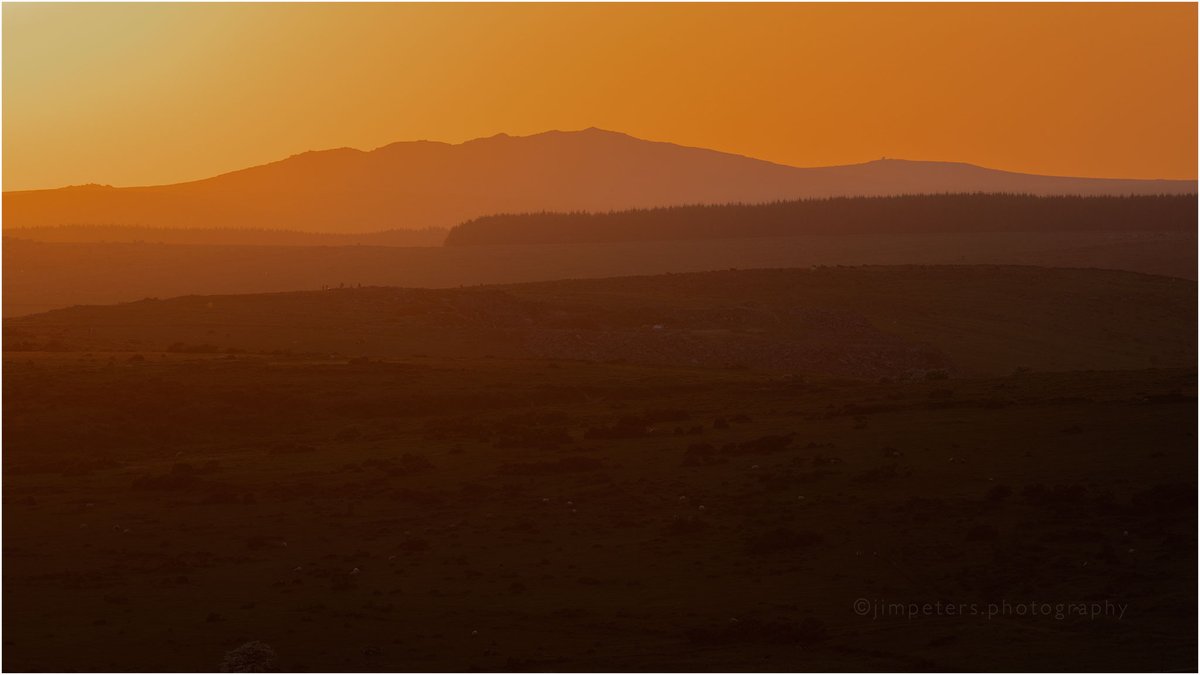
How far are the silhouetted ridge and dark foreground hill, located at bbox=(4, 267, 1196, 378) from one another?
65006 millimetres

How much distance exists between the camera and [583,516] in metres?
28.2

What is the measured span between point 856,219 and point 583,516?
423ft

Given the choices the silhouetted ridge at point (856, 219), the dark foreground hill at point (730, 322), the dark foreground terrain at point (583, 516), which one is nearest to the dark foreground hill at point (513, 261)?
the silhouetted ridge at point (856, 219)

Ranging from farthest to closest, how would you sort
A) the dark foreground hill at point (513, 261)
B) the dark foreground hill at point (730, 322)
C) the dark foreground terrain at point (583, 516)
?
the dark foreground hill at point (513, 261)
the dark foreground hill at point (730, 322)
the dark foreground terrain at point (583, 516)

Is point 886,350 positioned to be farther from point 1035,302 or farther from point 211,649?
point 211,649

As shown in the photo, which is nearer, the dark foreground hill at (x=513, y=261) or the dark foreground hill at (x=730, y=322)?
the dark foreground hill at (x=730, y=322)

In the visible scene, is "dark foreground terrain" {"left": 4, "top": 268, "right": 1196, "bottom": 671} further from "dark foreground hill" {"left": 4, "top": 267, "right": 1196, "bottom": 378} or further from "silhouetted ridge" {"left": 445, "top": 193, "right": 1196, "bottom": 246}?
"silhouetted ridge" {"left": 445, "top": 193, "right": 1196, "bottom": 246}

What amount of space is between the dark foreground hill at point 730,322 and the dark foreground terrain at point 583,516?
6.93 metres

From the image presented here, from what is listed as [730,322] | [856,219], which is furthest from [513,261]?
[730,322]

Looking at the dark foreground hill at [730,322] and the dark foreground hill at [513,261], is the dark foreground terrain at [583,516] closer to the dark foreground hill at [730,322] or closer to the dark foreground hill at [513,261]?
the dark foreground hill at [730,322]

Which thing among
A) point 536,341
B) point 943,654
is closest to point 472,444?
point 943,654

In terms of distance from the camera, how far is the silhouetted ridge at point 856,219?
14462cm

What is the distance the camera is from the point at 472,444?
119 ft

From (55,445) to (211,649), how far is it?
62.3ft
